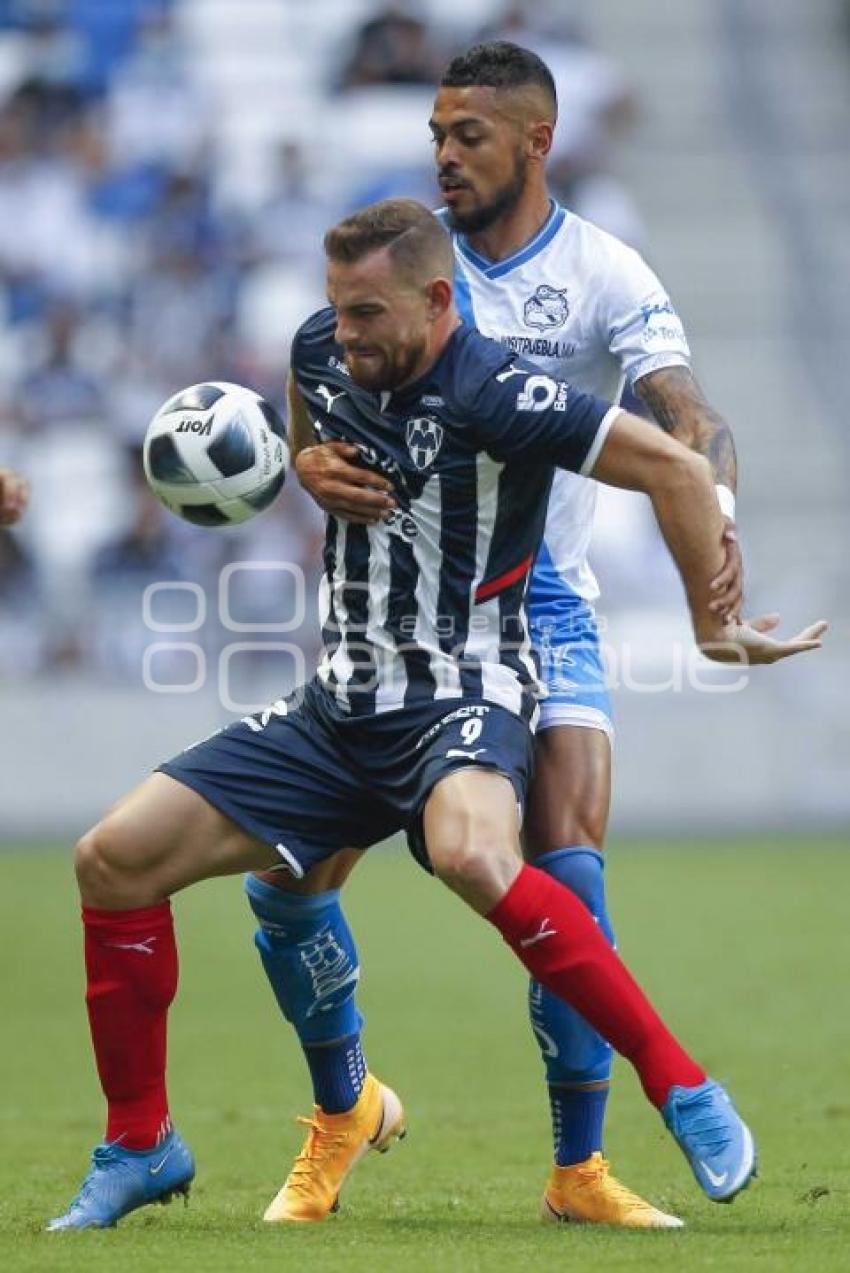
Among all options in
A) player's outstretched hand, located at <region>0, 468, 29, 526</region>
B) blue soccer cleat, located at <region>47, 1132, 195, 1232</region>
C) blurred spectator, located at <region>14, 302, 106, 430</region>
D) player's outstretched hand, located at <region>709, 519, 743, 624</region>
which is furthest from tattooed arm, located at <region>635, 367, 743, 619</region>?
blurred spectator, located at <region>14, 302, 106, 430</region>

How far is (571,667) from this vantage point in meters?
5.76

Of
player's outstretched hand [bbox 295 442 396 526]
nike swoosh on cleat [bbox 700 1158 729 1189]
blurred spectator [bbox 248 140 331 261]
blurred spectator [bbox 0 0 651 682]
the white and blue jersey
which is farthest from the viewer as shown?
blurred spectator [bbox 248 140 331 261]

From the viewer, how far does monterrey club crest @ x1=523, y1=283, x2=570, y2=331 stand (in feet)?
19.3

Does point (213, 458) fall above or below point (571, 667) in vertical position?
above

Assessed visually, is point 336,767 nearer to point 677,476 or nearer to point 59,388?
point 677,476

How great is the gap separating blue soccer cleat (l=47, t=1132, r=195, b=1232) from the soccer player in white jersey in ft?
1.09

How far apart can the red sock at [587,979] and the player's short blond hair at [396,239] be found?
1.38 meters

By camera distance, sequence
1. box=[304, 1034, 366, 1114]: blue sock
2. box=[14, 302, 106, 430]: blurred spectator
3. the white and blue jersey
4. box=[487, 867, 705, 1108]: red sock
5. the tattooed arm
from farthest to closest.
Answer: box=[14, 302, 106, 430]: blurred spectator, box=[304, 1034, 366, 1114]: blue sock, the white and blue jersey, the tattooed arm, box=[487, 867, 705, 1108]: red sock

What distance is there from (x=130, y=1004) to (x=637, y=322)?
209cm

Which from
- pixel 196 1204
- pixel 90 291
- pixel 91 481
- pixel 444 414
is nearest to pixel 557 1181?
pixel 196 1204

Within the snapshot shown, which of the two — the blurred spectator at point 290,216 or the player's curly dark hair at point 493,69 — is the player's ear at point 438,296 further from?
the blurred spectator at point 290,216

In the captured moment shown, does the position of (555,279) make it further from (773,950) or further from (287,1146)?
(773,950)

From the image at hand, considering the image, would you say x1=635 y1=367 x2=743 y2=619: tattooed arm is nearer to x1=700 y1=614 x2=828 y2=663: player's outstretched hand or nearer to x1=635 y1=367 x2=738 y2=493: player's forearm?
x1=635 y1=367 x2=738 y2=493: player's forearm

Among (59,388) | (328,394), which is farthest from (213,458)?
(59,388)
